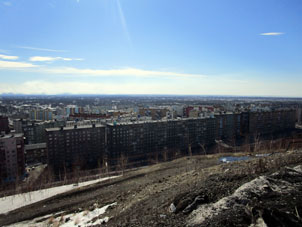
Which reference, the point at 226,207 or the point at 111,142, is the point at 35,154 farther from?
the point at 226,207

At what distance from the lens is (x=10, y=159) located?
68.1 feet

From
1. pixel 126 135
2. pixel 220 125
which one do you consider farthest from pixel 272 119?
pixel 126 135

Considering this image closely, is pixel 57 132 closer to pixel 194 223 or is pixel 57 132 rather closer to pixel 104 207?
pixel 104 207

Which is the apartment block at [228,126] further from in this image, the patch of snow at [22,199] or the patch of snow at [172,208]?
the patch of snow at [172,208]

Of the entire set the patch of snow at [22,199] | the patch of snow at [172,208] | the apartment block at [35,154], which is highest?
the patch of snow at [172,208]

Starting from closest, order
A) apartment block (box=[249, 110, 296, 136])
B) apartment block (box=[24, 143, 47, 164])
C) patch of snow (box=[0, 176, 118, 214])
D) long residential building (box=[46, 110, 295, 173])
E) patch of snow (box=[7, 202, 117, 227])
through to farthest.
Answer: patch of snow (box=[7, 202, 117, 227]), patch of snow (box=[0, 176, 118, 214]), long residential building (box=[46, 110, 295, 173]), apartment block (box=[24, 143, 47, 164]), apartment block (box=[249, 110, 296, 136])

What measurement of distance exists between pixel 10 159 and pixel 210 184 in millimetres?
21131

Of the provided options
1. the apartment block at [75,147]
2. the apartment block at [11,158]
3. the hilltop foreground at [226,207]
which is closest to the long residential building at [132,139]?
the apartment block at [75,147]

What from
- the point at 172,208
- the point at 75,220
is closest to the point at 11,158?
the point at 75,220

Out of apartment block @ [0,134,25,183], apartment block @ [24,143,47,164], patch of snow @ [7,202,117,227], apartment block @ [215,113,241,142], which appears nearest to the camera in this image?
patch of snow @ [7,202,117,227]

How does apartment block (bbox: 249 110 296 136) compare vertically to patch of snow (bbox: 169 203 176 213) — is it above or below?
below

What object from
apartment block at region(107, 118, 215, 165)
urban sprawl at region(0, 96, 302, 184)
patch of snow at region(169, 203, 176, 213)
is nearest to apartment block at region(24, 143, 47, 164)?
urban sprawl at region(0, 96, 302, 184)

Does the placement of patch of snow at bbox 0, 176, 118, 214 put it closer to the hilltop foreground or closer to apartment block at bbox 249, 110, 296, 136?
the hilltop foreground

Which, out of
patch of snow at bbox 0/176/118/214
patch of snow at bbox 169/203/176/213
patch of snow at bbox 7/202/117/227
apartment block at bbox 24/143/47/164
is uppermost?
patch of snow at bbox 169/203/176/213
